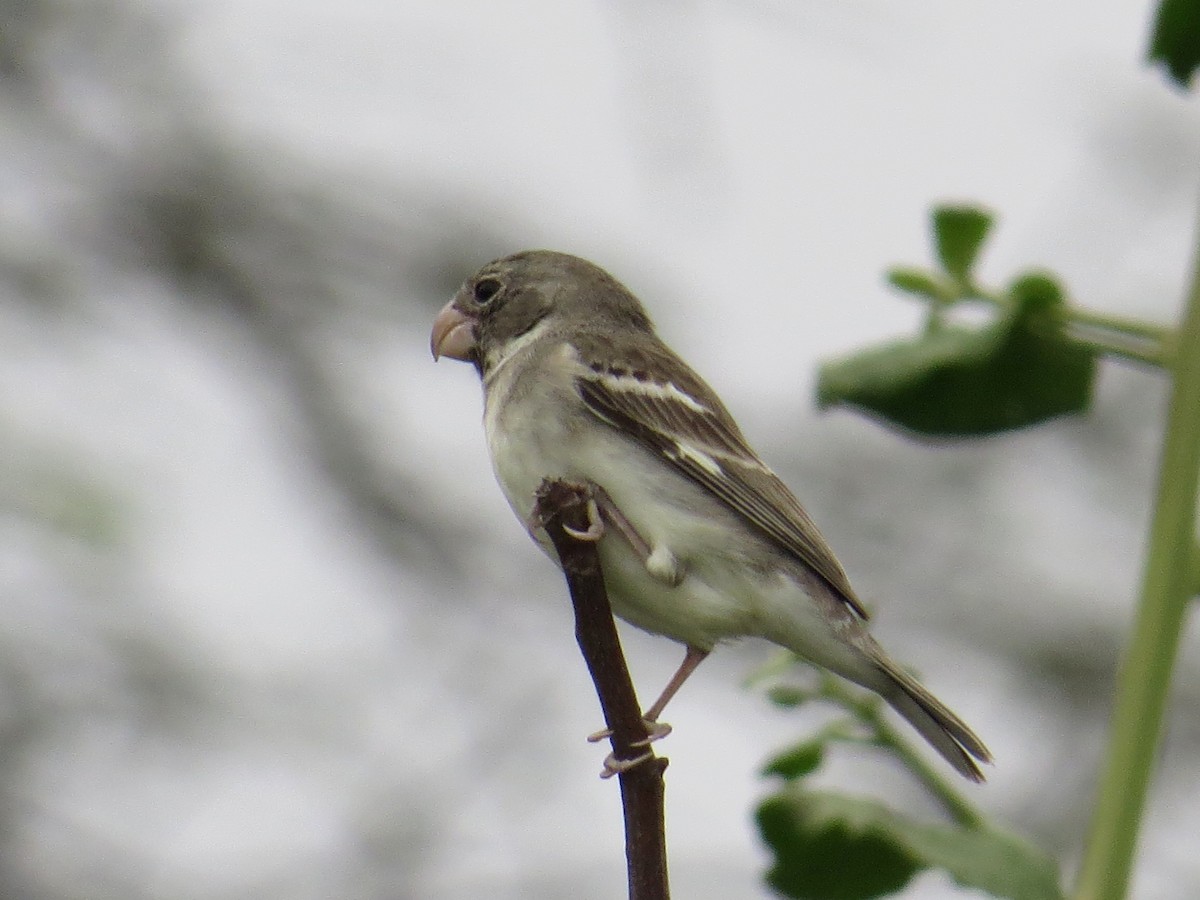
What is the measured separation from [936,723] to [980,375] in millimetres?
1170

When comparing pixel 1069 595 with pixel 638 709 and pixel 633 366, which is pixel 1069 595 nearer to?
pixel 633 366

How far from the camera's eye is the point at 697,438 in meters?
3.86

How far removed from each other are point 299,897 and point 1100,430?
4651mm

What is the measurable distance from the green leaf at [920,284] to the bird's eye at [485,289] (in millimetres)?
2376

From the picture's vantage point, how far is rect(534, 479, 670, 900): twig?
1754 millimetres

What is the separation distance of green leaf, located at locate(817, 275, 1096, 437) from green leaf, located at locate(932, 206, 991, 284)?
101 mm

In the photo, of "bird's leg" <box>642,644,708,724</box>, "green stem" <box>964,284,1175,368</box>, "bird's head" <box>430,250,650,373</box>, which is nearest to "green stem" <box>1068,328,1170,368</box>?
"green stem" <box>964,284,1175,368</box>

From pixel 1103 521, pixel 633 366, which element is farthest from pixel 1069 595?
pixel 633 366

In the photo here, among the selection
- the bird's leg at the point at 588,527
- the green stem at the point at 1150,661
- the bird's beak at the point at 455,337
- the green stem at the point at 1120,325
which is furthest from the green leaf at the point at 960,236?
the bird's beak at the point at 455,337

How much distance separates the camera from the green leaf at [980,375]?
226cm

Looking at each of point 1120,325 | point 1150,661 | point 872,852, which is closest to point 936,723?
point 872,852

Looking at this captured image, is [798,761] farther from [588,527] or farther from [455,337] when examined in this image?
[455,337]

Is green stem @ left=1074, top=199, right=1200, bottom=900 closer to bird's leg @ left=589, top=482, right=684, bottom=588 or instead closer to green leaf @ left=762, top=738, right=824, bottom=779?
green leaf @ left=762, top=738, right=824, bottom=779

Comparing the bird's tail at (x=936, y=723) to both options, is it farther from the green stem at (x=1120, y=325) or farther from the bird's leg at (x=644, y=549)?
the green stem at (x=1120, y=325)
